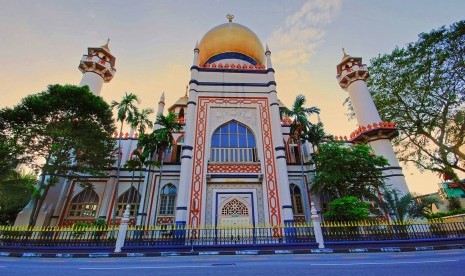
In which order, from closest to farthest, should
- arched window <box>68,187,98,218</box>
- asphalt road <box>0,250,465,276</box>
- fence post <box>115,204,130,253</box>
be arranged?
asphalt road <box>0,250,465,276</box> < fence post <box>115,204,130,253</box> < arched window <box>68,187,98,218</box>

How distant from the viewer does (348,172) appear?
14445mm

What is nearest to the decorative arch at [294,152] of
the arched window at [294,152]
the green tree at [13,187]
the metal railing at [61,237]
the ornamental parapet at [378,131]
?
the arched window at [294,152]

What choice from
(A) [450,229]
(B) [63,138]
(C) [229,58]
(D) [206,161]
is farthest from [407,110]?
(B) [63,138]

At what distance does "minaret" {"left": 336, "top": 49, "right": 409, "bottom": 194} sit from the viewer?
16.5m

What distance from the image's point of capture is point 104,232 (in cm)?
1062

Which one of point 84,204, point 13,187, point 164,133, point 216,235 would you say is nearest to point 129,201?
point 84,204

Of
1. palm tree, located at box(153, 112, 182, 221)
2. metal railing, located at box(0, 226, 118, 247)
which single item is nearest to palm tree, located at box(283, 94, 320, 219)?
palm tree, located at box(153, 112, 182, 221)

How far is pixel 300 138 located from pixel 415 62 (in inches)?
440

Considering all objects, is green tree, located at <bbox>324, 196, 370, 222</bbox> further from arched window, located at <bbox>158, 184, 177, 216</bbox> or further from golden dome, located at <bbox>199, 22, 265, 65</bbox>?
golden dome, located at <bbox>199, 22, 265, 65</bbox>

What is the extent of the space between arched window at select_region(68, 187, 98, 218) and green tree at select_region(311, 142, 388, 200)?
626 inches

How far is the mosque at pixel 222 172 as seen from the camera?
1375 centimetres

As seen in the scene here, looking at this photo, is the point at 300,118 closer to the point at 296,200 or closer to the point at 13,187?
the point at 296,200

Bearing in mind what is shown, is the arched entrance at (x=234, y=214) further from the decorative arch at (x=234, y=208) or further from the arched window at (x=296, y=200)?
the arched window at (x=296, y=200)

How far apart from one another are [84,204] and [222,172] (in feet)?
36.1
